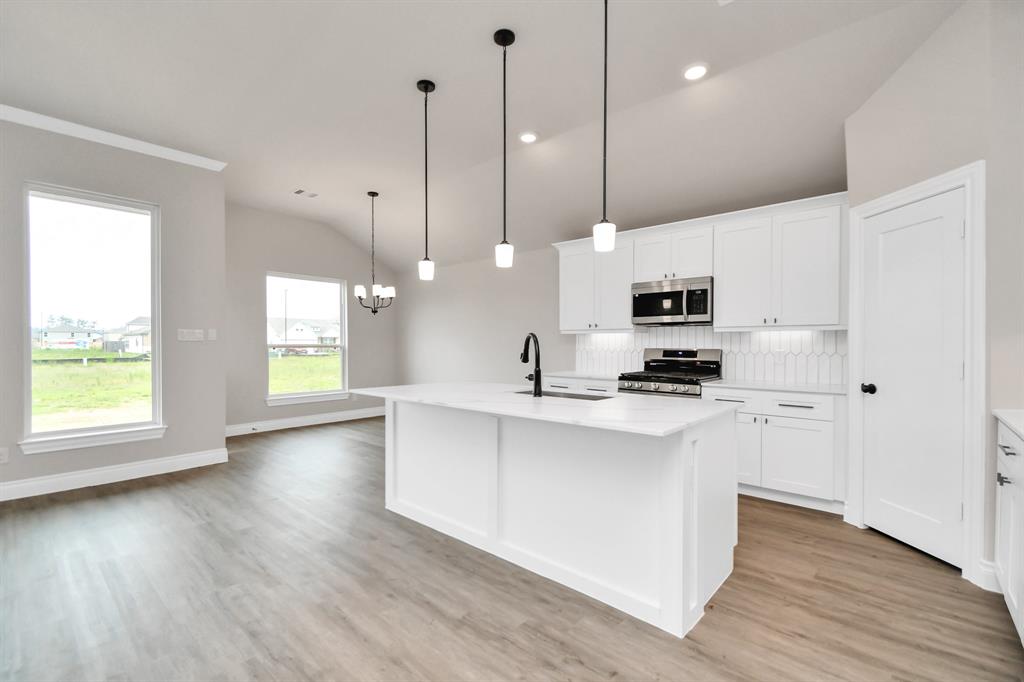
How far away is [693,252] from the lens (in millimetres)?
4316

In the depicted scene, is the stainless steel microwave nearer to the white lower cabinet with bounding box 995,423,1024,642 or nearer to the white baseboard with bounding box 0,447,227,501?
the white lower cabinet with bounding box 995,423,1024,642

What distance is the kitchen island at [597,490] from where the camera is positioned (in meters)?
1.99

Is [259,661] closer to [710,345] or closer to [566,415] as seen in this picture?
[566,415]

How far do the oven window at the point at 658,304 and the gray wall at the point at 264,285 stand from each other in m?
4.70

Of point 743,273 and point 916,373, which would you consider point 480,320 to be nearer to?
point 743,273

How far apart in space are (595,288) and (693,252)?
112cm

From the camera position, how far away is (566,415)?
2086 millimetres

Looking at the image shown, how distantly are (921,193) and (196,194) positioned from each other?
5.90 m

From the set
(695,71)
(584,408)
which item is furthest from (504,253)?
(695,71)

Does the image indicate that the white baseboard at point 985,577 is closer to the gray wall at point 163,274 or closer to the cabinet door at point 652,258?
the cabinet door at point 652,258

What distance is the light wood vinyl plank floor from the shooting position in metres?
1.77

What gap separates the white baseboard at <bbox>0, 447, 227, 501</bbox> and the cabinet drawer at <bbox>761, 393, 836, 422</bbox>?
17.0 feet

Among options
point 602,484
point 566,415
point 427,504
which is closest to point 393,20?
point 566,415

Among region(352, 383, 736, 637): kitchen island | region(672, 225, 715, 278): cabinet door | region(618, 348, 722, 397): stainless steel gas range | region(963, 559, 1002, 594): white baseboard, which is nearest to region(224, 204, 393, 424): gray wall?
region(352, 383, 736, 637): kitchen island
